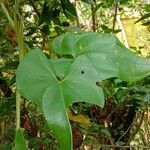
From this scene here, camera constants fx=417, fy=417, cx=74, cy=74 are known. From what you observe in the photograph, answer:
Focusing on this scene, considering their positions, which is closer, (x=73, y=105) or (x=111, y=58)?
(x=111, y=58)

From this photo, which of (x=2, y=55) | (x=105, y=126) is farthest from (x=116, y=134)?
(x=2, y=55)

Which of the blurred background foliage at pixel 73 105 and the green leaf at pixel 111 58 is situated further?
the blurred background foliage at pixel 73 105

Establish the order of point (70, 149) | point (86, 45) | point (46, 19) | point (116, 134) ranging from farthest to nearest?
1. point (116, 134)
2. point (46, 19)
3. point (86, 45)
4. point (70, 149)

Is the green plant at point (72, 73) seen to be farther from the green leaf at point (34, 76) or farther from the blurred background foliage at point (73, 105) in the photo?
the blurred background foliage at point (73, 105)

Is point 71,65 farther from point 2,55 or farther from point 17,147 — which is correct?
point 2,55

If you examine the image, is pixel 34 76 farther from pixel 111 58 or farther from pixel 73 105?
pixel 73 105

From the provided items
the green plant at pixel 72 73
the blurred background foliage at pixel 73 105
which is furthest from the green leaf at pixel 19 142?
the blurred background foliage at pixel 73 105

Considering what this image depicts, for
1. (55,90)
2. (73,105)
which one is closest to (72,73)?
(55,90)
